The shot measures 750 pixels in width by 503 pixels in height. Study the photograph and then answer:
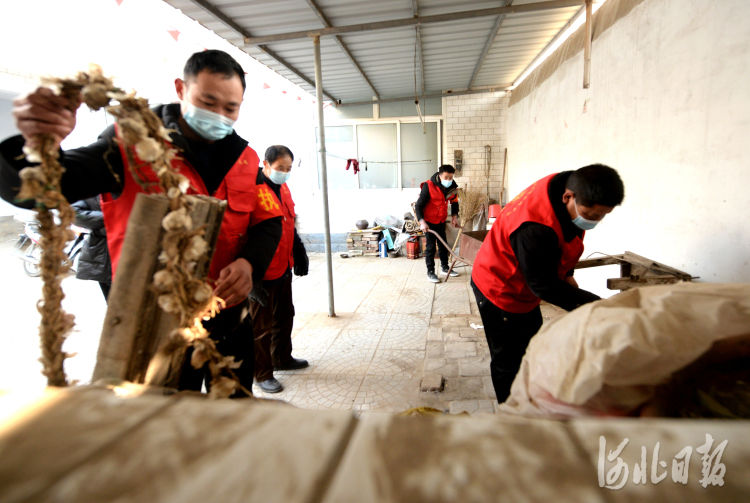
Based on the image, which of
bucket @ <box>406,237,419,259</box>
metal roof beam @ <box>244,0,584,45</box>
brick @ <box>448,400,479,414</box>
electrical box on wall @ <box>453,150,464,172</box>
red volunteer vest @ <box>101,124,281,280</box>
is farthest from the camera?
electrical box on wall @ <box>453,150,464,172</box>

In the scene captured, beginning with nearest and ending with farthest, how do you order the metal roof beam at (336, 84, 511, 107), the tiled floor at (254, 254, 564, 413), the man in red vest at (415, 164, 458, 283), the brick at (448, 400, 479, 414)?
1. the brick at (448, 400, 479, 414)
2. the tiled floor at (254, 254, 564, 413)
3. the man in red vest at (415, 164, 458, 283)
4. the metal roof beam at (336, 84, 511, 107)

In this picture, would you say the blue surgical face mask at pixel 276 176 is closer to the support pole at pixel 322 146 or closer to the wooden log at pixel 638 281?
the support pole at pixel 322 146

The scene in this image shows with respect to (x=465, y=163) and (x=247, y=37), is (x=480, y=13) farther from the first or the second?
(x=465, y=163)

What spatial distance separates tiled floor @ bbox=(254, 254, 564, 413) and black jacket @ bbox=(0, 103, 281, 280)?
1518mm

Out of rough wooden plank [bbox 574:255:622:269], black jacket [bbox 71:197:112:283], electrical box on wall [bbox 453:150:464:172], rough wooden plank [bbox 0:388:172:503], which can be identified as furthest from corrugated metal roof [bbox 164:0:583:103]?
rough wooden plank [bbox 0:388:172:503]

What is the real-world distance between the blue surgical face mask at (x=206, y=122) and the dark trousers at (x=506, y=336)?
1.64 meters

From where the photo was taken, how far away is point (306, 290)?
18.0 feet

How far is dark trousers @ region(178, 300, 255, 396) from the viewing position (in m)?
1.36

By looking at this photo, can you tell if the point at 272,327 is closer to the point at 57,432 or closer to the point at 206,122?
the point at 206,122

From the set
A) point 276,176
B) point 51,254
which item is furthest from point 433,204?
point 51,254

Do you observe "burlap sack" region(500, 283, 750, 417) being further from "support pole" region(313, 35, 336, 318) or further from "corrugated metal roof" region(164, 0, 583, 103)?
"corrugated metal roof" region(164, 0, 583, 103)

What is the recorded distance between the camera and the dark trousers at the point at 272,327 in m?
2.73

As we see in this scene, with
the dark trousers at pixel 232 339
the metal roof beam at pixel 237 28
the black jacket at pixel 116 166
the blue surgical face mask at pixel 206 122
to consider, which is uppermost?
the metal roof beam at pixel 237 28

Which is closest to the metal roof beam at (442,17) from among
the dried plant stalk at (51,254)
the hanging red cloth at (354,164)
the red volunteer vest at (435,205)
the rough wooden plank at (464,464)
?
the red volunteer vest at (435,205)
